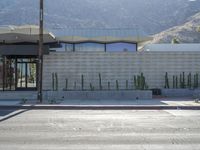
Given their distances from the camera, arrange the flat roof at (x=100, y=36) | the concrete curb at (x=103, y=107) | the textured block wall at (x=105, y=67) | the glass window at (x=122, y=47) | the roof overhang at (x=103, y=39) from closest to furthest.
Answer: the concrete curb at (x=103, y=107)
the textured block wall at (x=105, y=67)
the roof overhang at (x=103, y=39)
the flat roof at (x=100, y=36)
the glass window at (x=122, y=47)

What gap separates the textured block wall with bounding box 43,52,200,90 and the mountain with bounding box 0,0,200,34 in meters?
70.0

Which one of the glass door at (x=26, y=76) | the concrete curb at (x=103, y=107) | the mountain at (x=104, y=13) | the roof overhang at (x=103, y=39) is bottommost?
the concrete curb at (x=103, y=107)

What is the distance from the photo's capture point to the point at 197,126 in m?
15.0

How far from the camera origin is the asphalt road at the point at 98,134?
1096 centimetres

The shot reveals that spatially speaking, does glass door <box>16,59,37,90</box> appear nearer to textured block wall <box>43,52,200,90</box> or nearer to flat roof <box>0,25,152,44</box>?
textured block wall <box>43,52,200,90</box>

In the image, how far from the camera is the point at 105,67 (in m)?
32.8

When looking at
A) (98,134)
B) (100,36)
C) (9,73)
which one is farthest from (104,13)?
(98,134)

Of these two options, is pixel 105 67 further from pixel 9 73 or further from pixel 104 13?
pixel 104 13

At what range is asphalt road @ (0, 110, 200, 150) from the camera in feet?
35.9

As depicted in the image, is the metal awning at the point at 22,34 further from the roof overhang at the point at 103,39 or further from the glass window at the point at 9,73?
the roof overhang at the point at 103,39

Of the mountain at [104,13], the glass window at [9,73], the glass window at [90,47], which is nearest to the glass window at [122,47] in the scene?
the glass window at [90,47]

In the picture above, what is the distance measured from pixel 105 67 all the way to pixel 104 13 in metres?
101

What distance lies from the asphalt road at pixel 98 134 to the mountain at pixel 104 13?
87.0 metres

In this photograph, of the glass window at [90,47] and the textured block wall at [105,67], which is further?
the glass window at [90,47]
